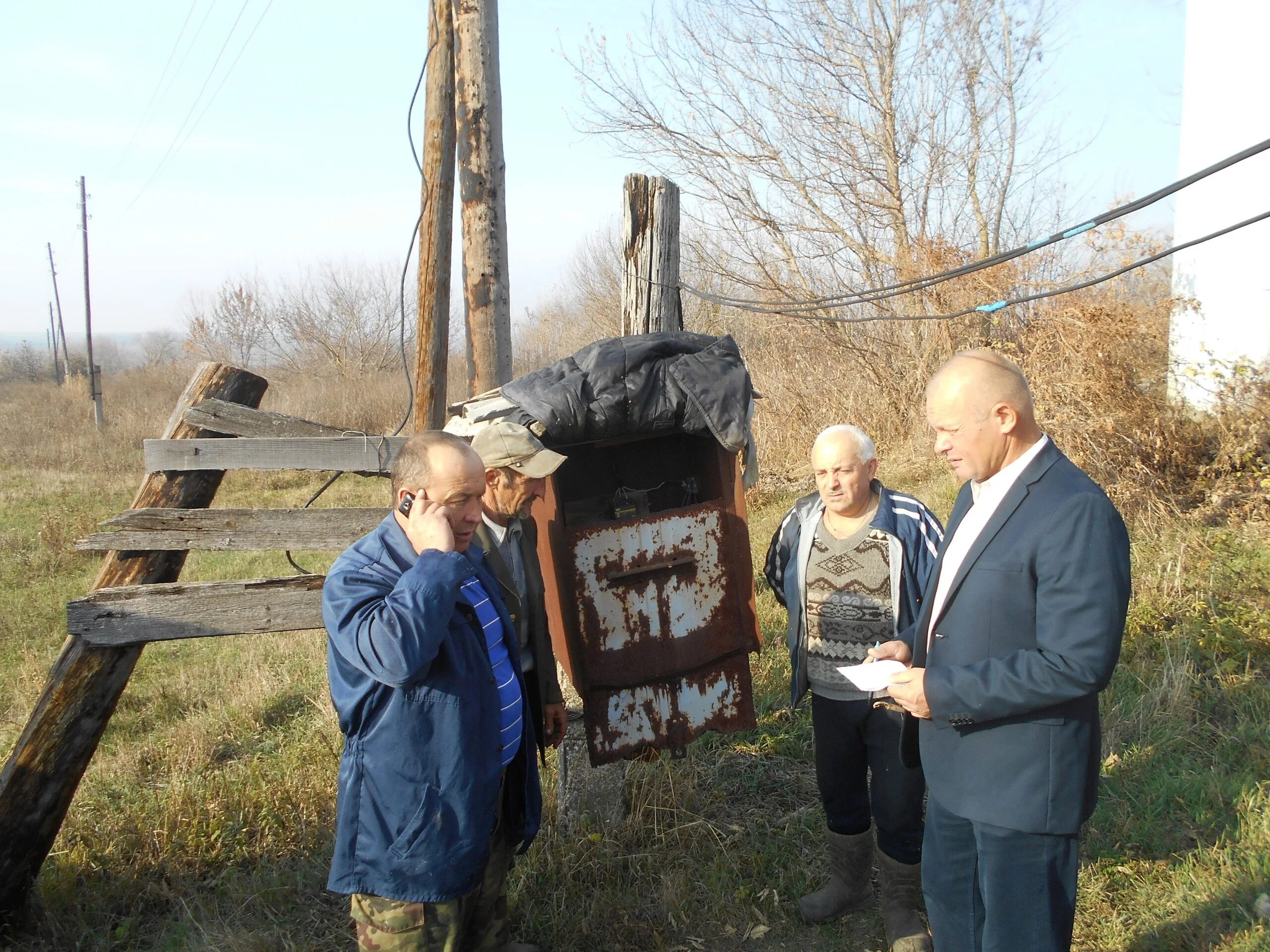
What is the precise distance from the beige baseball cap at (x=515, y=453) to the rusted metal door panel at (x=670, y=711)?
3.34 feet

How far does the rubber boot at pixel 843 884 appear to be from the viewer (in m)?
3.13

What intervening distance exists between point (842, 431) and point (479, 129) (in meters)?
2.45

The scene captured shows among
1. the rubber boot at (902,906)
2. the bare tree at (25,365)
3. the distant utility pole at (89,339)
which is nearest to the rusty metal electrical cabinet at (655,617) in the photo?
the rubber boot at (902,906)

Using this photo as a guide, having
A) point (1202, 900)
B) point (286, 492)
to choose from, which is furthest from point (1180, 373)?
point (286, 492)

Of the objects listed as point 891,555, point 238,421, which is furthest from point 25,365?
point 891,555

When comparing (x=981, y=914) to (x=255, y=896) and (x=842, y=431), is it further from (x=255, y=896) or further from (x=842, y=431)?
(x=255, y=896)

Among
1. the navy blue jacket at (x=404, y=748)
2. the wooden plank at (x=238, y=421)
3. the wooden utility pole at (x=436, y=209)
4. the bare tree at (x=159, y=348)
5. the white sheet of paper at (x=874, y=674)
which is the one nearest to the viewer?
the navy blue jacket at (x=404, y=748)

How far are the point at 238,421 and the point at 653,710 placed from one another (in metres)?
2.03

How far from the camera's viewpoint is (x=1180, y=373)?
7477 mm

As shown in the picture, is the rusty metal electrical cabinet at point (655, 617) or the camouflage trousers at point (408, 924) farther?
the rusty metal electrical cabinet at point (655, 617)

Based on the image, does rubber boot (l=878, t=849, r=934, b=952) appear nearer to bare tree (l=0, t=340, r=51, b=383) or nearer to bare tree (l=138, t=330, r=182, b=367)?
bare tree (l=138, t=330, r=182, b=367)

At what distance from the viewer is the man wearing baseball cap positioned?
2824 millimetres

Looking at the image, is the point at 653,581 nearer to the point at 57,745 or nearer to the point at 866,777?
the point at 866,777

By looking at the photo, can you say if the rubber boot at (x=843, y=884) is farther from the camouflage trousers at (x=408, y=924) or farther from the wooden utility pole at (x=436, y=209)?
the wooden utility pole at (x=436, y=209)
